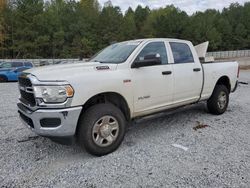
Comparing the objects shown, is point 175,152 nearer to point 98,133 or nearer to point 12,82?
point 98,133

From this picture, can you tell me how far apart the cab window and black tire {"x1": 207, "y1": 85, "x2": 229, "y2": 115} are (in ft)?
6.56

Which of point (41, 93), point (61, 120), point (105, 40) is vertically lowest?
point (61, 120)

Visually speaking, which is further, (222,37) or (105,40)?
A: (222,37)

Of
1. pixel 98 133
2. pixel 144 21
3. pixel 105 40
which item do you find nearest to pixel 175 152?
pixel 98 133

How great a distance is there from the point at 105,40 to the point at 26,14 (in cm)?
1708

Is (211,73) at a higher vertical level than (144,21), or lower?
lower

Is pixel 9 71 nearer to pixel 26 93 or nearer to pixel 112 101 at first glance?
pixel 26 93

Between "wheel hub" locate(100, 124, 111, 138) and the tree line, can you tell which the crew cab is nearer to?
"wheel hub" locate(100, 124, 111, 138)

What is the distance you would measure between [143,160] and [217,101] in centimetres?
318

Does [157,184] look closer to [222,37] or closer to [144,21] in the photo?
[144,21]

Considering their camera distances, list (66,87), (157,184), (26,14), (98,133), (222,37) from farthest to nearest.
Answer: (222,37)
(26,14)
(98,133)
(66,87)
(157,184)

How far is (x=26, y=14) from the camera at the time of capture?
43844 millimetres

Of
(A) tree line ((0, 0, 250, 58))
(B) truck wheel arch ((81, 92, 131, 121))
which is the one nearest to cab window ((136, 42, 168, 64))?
(B) truck wheel arch ((81, 92, 131, 121))

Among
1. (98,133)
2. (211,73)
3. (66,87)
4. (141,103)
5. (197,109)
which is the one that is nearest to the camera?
(66,87)
